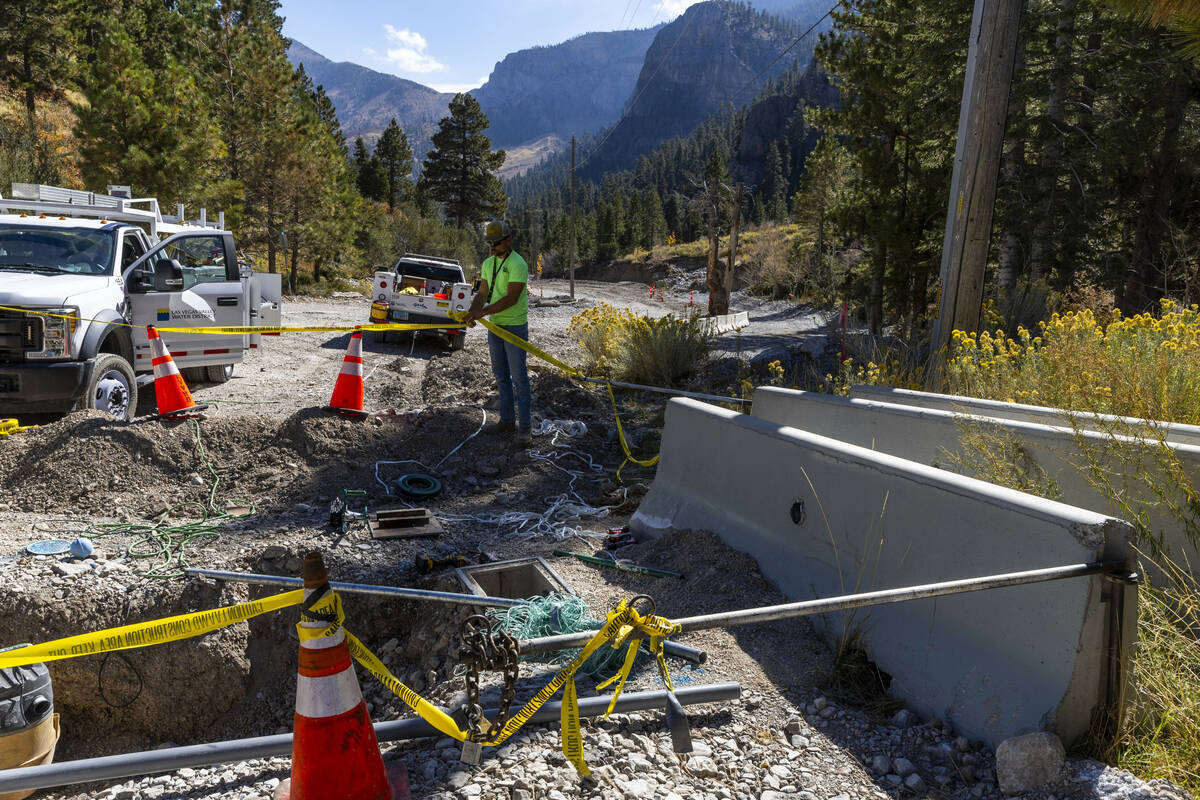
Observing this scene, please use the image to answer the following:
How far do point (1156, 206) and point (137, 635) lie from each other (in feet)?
65.6

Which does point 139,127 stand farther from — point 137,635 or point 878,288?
point 137,635

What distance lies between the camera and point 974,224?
7.19m

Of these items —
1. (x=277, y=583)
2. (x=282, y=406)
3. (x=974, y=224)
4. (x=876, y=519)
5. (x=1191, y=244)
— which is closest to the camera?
(x=876, y=519)

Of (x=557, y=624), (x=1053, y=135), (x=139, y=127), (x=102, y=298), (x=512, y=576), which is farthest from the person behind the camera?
(x=139, y=127)

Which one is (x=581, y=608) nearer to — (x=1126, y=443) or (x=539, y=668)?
(x=539, y=668)

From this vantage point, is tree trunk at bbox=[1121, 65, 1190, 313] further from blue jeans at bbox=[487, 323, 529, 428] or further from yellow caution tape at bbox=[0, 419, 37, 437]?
yellow caution tape at bbox=[0, 419, 37, 437]

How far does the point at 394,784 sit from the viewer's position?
106 inches

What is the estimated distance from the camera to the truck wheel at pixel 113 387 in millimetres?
7389

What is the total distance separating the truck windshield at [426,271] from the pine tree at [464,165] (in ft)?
171

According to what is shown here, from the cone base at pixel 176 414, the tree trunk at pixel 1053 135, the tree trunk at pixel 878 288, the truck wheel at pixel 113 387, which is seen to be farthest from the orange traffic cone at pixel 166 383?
the tree trunk at pixel 878 288

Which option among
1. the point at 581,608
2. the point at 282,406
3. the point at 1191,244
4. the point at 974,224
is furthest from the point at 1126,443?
the point at 1191,244

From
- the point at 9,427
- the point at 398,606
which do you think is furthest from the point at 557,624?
the point at 9,427

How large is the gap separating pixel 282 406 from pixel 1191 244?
17.2 m

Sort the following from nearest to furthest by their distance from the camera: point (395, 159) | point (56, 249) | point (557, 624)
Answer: point (557, 624)
point (56, 249)
point (395, 159)
